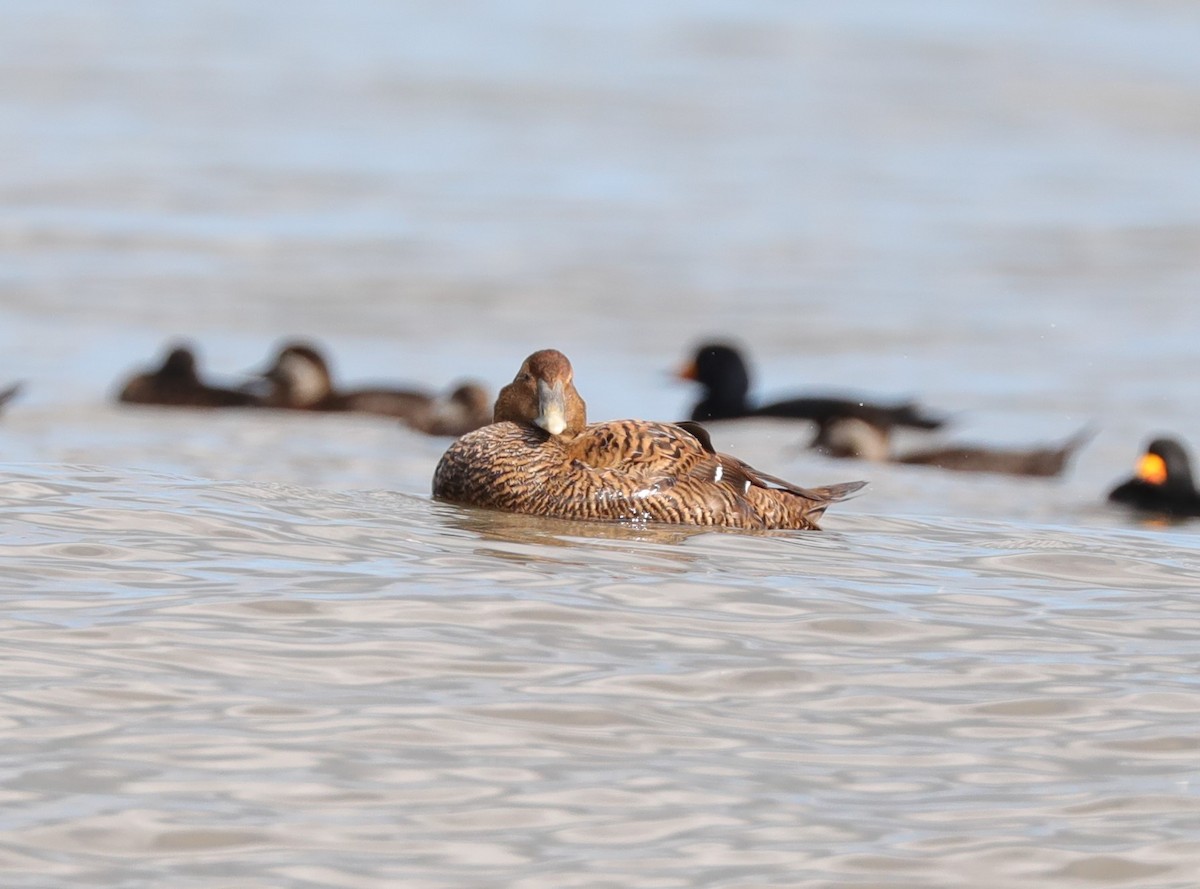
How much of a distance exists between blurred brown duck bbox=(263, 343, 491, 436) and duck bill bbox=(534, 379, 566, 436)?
668 cm

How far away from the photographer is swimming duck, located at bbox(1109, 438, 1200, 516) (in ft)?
42.9

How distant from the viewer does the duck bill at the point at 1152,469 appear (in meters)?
13.2

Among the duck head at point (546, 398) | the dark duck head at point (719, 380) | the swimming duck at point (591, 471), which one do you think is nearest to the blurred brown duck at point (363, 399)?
the dark duck head at point (719, 380)

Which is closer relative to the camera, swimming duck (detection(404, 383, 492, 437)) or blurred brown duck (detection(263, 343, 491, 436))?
swimming duck (detection(404, 383, 492, 437))

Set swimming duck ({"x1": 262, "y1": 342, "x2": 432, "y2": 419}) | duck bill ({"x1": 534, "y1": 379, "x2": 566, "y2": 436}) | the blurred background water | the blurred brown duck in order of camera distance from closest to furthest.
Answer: the blurred background water < duck bill ({"x1": 534, "y1": 379, "x2": 566, "y2": 436}) < the blurred brown duck < swimming duck ({"x1": 262, "y1": 342, "x2": 432, "y2": 419})

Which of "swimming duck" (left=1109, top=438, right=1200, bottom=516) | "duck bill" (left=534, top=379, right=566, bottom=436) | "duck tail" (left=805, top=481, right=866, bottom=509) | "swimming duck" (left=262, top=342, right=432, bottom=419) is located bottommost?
"swimming duck" (left=1109, top=438, right=1200, bottom=516)

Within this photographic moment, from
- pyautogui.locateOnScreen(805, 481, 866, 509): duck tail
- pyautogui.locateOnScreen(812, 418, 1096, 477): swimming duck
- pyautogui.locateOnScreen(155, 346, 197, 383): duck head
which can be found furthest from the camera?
pyautogui.locateOnScreen(155, 346, 197, 383): duck head

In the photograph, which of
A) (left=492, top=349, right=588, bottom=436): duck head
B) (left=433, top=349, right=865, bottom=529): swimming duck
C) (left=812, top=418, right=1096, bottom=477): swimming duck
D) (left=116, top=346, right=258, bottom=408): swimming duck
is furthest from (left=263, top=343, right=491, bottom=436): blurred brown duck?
(left=433, top=349, right=865, bottom=529): swimming duck

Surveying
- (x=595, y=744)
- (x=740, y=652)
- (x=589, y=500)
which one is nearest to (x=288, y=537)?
(x=589, y=500)

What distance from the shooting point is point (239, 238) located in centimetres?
2655

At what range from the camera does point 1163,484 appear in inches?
518

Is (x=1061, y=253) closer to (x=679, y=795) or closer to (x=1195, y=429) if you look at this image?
(x=1195, y=429)

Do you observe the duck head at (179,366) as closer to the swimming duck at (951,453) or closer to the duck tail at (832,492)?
the swimming duck at (951,453)

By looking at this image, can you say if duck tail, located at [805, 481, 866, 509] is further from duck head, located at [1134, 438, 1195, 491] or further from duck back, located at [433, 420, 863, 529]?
duck head, located at [1134, 438, 1195, 491]
